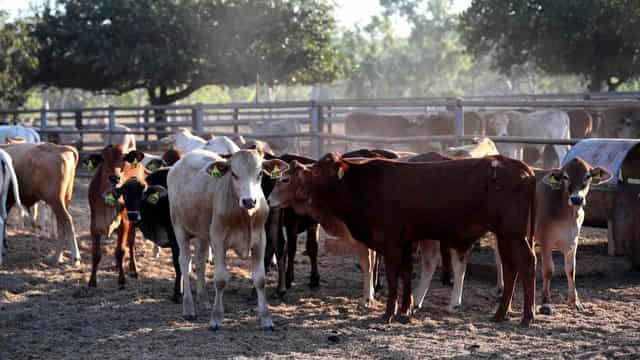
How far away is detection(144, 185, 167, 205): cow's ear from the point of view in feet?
27.8

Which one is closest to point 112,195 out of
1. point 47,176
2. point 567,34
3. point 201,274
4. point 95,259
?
point 95,259

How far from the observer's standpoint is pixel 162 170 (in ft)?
30.5

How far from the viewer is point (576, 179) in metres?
7.48

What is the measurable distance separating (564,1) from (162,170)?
18.1 meters

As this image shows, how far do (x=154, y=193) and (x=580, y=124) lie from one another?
1189 cm

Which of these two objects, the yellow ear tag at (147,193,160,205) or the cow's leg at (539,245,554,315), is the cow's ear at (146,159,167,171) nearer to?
the yellow ear tag at (147,193,160,205)

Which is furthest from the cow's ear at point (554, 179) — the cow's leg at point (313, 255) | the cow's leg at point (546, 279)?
the cow's leg at point (313, 255)

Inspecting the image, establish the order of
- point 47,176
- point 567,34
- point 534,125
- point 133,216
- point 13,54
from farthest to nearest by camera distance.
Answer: point 567,34, point 13,54, point 534,125, point 47,176, point 133,216

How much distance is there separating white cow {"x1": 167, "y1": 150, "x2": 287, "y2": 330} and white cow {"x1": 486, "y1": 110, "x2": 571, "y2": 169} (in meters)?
9.88

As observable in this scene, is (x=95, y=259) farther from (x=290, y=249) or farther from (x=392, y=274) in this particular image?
(x=392, y=274)

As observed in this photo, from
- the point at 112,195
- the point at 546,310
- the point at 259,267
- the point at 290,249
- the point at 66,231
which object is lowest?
the point at 546,310

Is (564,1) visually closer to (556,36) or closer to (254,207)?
(556,36)

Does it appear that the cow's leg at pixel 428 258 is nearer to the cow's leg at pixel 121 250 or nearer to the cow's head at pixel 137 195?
the cow's head at pixel 137 195

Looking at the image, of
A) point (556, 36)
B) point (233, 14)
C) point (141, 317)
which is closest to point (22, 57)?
point (233, 14)
